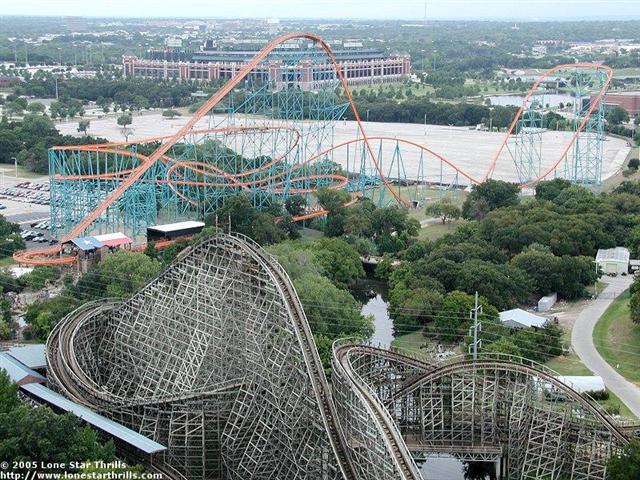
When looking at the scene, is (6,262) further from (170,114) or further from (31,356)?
(170,114)

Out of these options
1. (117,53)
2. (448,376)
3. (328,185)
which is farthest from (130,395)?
(117,53)

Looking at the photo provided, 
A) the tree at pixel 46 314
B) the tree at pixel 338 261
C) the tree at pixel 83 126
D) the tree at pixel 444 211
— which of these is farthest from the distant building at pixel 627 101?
the tree at pixel 46 314

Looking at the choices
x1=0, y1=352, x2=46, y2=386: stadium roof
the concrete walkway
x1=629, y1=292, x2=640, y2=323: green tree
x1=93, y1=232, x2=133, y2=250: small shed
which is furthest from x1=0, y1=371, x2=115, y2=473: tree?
x1=93, y1=232, x2=133, y2=250: small shed

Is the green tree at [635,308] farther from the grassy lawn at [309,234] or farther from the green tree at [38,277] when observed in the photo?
the green tree at [38,277]

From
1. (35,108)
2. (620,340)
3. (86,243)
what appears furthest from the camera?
(35,108)

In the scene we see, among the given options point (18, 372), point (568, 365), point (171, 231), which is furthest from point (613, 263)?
point (18, 372)

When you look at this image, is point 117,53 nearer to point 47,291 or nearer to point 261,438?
point 47,291
